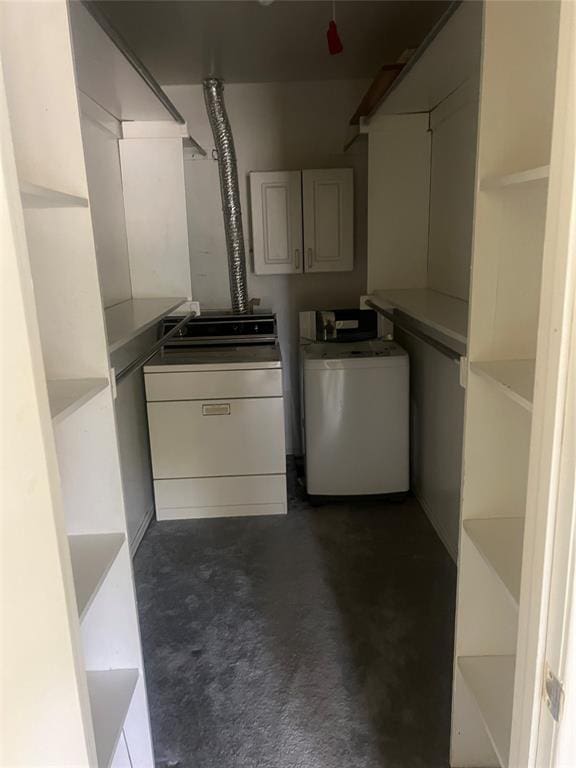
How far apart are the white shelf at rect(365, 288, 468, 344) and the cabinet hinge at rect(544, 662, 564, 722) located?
839 mm

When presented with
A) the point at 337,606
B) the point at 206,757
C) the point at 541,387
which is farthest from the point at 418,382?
the point at 541,387

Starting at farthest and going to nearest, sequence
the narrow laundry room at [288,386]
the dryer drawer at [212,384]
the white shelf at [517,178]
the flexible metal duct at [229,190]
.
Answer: the flexible metal duct at [229,190]
the dryer drawer at [212,384]
the white shelf at [517,178]
the narrow laundry room at [288,386]

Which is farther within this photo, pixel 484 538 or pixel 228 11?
pixel 228 11

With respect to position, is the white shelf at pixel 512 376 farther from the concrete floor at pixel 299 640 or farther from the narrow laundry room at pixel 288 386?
the concrete floor at pixel 299 640

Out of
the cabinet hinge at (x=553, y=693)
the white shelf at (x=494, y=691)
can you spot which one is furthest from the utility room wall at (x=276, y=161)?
the cabinet hinge at (x=553, y=693)

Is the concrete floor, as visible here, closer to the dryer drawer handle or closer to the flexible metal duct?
the dryer drawer handle

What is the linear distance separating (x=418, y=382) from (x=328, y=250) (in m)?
0.95

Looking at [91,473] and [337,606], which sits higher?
[91,473]

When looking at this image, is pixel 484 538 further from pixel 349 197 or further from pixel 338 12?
pixel 349 197

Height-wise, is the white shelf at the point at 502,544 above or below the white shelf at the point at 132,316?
below

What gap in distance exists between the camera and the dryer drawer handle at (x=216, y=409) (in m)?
2.88

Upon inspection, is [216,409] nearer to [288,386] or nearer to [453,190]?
[288,386]

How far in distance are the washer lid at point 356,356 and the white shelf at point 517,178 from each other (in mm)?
1711

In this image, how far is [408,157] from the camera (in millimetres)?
2869
